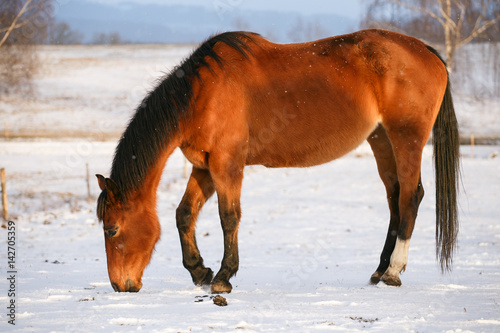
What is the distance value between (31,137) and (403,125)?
970 inches

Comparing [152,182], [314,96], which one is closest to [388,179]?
[314,96]

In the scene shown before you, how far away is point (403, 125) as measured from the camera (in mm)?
5629

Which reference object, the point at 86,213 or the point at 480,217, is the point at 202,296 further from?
the point at 480,217

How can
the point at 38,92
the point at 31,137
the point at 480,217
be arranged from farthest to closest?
1. the point at 38,92
2. the point at 31,137
3. the point at 480,217

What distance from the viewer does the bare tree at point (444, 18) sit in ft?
64.6

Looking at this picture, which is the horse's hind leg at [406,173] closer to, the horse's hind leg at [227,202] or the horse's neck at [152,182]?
the horse's hind leg at [227,202]

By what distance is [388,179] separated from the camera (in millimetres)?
6105

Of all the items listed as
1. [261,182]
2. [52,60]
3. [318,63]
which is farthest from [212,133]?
[52,60]

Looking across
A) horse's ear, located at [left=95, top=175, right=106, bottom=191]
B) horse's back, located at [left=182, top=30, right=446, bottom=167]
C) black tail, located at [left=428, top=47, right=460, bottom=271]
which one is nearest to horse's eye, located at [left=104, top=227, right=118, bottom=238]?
horse's ear, located at [left=95, top=175, right=106, bottom=191]

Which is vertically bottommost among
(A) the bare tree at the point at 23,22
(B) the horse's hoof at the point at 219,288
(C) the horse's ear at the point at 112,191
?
(A) the bare tree at the point at 23,22

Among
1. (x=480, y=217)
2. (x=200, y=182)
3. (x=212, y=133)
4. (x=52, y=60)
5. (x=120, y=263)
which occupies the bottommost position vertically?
(x=52, y=60)

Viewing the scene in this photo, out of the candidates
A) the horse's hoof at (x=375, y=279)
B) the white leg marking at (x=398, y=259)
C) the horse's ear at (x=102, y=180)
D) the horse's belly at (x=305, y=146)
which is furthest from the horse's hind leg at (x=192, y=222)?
the white leg marking at (x=398, y=259)

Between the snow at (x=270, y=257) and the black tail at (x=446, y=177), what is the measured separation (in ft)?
→ 1.64

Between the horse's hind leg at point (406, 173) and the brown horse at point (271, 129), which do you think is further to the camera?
the horse's hind leg at point (406, 173)
